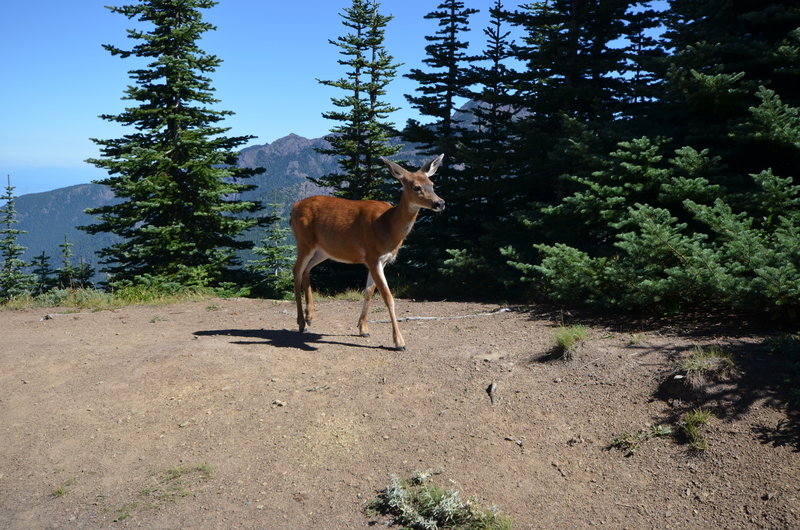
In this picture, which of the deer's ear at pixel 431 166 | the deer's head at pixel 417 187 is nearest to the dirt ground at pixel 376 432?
the deer's head at pixel 417 187

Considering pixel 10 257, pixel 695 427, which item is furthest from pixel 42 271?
pixel 695 427

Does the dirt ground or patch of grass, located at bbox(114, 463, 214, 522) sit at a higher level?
the dirt ground

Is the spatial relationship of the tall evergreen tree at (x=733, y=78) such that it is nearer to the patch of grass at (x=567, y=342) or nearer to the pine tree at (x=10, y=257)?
the patch of grass at (x=567, y=342)

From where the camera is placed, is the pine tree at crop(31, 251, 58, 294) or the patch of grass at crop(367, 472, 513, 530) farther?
the pine tree at crop(31, 251, 58, 294)

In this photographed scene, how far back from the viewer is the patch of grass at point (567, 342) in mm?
7336

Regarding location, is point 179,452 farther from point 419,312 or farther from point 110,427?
point 419,312

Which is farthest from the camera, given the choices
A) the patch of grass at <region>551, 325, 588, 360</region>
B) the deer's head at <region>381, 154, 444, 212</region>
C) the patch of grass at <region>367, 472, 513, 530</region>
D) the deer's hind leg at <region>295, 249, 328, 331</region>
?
the deer's hind leg at <region>295, 249, 328, 331</region>

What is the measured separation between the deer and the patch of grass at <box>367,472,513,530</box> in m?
3.35

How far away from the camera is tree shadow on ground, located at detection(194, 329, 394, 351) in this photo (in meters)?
8.84

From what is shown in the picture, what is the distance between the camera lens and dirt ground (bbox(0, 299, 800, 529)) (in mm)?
5082

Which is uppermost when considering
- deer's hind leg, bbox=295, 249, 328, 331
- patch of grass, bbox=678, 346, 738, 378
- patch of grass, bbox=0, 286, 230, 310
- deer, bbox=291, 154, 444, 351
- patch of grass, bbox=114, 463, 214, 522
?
deer, bbox=291, 154, 444, 351

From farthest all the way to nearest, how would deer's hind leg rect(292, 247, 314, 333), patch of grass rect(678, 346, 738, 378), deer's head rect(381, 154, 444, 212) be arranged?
deer's hind leg rect(292, 247, 314, 333)
deer's head rect(381, 154, 444, 212)
patch of grass rect(678, 346, 738, 378)

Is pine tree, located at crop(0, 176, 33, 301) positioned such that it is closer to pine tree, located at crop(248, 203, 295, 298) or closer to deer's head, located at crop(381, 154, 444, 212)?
pine tree, located at crop(248, 203, 295, 298)

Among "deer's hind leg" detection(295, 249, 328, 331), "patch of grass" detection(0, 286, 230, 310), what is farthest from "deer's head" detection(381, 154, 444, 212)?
"patch of grass" detection(0, 286, 230, 310)
